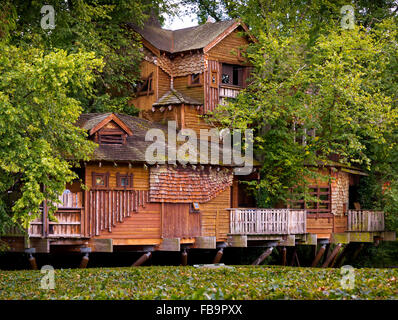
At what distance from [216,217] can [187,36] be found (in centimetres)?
1189

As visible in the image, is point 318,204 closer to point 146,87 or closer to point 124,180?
point 146,87

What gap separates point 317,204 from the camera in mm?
35438

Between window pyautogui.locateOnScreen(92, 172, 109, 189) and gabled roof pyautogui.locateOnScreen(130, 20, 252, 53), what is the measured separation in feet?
33.1

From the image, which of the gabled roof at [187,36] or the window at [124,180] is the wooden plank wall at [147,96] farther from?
the window at [124,180]

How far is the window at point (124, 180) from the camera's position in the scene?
28719 mm

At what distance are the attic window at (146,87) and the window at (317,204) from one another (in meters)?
9.52

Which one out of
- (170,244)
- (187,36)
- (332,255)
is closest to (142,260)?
(170,244)

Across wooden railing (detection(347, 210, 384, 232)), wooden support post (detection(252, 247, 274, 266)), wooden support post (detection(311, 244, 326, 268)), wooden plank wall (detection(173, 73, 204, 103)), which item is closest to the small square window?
wooden support post (detection(252, 247, 274, 266))

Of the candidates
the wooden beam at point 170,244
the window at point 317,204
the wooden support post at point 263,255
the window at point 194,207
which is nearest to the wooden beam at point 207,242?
the window at point 194,207

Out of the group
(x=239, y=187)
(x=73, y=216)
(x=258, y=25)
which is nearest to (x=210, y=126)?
(x=239, y=187)

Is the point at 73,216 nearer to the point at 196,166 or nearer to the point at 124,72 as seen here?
the point at 196,166

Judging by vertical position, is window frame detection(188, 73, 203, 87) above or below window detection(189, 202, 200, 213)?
above

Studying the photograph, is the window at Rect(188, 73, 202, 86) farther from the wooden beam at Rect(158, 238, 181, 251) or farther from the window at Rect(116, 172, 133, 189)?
the wooden beam at Rect(158, 238, 181, 251)

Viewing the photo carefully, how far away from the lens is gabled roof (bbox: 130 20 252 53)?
35906mm
